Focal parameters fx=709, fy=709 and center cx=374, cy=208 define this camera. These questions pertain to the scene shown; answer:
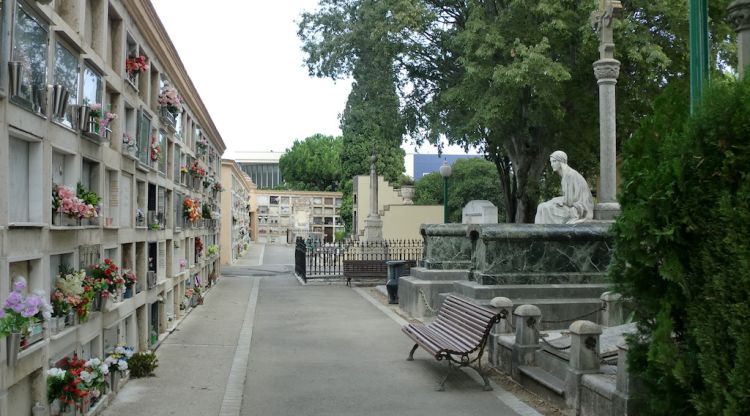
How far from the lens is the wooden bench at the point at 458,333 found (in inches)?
292

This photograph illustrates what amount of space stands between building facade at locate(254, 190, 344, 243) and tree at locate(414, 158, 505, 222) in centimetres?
1737

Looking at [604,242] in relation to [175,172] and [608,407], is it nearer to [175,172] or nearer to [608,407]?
[608,407]

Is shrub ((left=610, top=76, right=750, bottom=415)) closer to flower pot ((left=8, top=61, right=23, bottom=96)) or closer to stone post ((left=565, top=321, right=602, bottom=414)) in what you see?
stone post ((left=565, top=321, right=602, bottom=414))

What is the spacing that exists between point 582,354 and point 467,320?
6.81 ft

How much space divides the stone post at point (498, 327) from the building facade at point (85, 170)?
4248 mm

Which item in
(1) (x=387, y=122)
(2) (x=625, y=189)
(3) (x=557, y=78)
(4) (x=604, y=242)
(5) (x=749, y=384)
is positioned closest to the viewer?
(5) (x=749, y=384)

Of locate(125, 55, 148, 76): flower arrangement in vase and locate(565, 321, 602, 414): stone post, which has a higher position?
locate(125, 55, 148, 76): flower arrangement in vase

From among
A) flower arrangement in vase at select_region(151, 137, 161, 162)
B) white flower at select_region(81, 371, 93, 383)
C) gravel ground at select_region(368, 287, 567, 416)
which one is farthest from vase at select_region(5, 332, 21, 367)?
flower arrangement in vase at select_region(151, 137, 161, 162)

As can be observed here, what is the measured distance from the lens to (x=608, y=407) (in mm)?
5469

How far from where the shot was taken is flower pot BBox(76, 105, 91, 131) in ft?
20.7

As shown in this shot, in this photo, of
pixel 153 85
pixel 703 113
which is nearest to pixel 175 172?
pixel 153 85

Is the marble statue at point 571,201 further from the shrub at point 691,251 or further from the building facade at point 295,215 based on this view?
the building facade at point 295,215

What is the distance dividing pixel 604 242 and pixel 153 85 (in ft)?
23.3

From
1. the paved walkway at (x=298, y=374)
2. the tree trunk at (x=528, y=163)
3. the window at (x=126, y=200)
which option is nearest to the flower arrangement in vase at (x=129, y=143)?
the window at (x=126, y=200)
